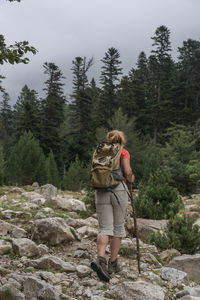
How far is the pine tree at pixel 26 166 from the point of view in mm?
21594

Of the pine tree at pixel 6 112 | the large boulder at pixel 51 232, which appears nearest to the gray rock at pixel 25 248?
the large boulder at pixel 51 232

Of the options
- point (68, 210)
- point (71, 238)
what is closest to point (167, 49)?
point (68, 210)

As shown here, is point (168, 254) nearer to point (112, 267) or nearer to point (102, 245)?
point (112, 267)

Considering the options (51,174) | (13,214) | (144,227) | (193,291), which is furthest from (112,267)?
(51,174)

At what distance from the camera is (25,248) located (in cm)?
456

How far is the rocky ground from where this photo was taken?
11.0 ft

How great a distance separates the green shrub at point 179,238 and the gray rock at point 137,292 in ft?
8.20

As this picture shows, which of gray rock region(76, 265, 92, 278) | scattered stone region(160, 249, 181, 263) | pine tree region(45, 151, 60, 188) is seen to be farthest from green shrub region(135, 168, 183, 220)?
pine tree region(45, 151, 60, 188)

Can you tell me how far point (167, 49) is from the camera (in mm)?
47656

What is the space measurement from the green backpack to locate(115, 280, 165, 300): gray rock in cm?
116

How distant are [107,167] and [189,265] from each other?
239 cm

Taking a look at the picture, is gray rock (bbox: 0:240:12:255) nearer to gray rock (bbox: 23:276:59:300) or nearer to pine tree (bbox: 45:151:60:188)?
gray rock (bbox: 23:276:59:300)

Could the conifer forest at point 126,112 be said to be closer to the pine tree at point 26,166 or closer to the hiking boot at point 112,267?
the pine tree at point 26,166

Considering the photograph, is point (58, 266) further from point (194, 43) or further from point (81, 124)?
point (194, 43)
